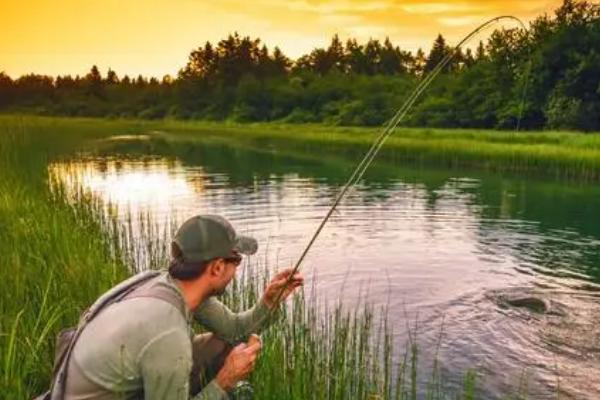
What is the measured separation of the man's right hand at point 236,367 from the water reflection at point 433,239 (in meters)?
4.23

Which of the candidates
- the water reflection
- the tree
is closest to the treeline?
the tree

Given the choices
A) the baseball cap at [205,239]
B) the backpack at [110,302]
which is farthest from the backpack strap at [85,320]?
the baseball cap at [205,239]

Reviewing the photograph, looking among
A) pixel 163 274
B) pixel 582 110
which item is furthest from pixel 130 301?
pixel 582 110

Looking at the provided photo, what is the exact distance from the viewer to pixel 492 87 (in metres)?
49.2

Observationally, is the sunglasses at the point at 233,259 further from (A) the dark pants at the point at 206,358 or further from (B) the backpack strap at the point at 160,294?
(A) the dark pants at the point at 206,358

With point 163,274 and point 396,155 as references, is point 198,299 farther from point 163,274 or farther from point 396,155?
point 396,155

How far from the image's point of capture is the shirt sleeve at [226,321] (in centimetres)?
432

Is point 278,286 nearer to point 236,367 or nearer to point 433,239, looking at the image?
point 236,367

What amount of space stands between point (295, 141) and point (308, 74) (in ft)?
147

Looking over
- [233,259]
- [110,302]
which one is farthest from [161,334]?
[233,259]

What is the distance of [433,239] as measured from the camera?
1552 centimetres

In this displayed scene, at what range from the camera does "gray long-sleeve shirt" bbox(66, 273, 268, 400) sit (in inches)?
117

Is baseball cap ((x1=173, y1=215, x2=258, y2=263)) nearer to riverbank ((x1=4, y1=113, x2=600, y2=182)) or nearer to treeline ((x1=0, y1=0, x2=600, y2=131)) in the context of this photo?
treeline ((x1=0, y1=0, x2=600, y2=131))

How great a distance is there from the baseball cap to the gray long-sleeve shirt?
346 millimetres
